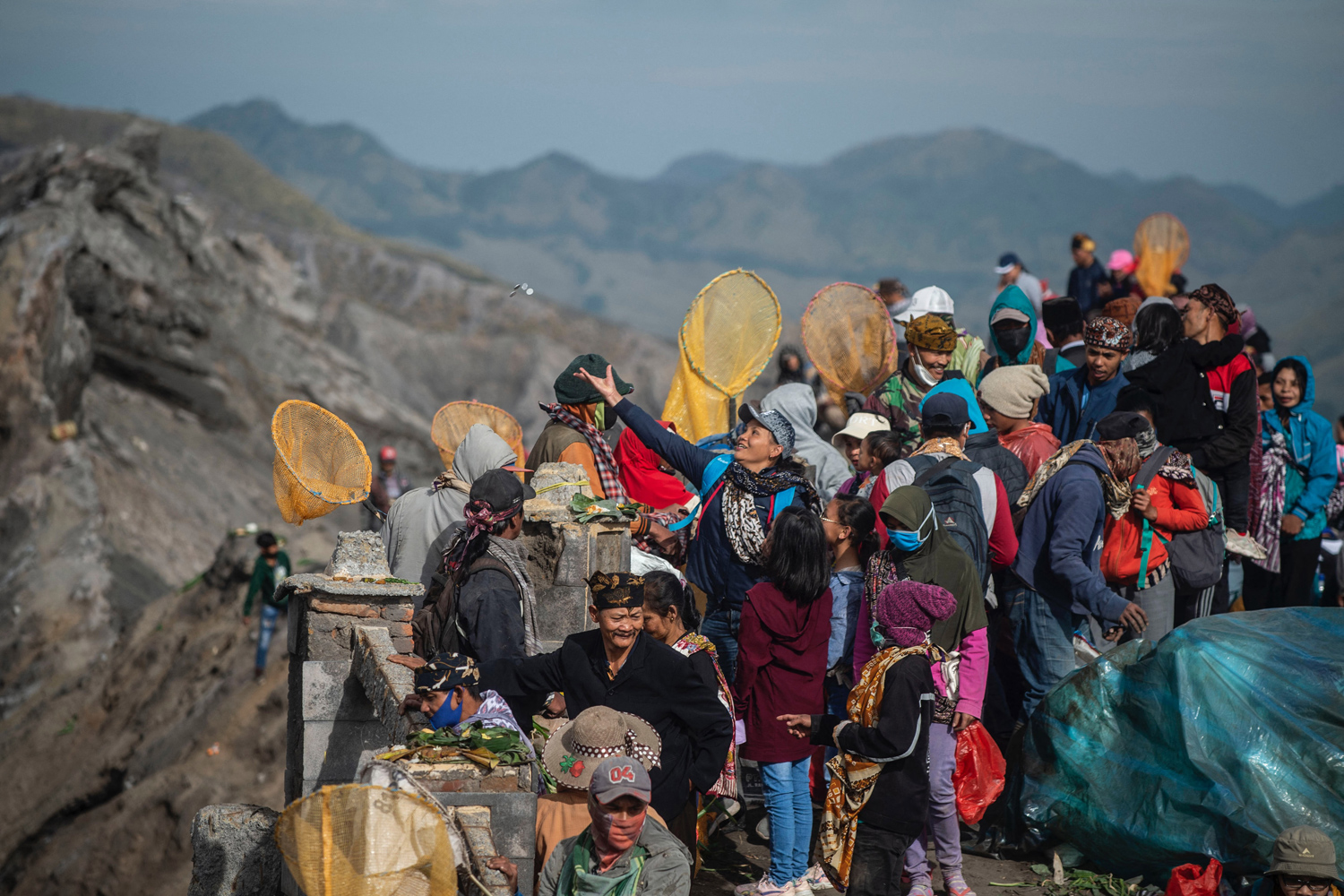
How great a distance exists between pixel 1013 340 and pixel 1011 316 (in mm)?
149

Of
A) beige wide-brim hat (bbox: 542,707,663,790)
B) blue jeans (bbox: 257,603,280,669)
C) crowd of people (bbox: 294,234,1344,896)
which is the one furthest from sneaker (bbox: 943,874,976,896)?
blue jeans (bbox: 257,603,280,669)

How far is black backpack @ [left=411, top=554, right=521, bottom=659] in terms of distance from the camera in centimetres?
470

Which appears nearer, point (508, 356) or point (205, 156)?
point (508, 356)

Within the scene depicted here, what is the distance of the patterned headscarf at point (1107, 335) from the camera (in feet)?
20.1

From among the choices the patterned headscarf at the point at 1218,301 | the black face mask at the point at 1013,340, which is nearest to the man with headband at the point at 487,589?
the black face mask at the point at 1013,340

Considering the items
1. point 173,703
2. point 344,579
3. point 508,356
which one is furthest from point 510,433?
point 508,356

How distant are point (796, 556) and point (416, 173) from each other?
20480 centimetres

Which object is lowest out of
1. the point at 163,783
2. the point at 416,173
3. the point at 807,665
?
the point at 163,783

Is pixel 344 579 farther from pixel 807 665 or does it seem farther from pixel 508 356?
pixel 508 356

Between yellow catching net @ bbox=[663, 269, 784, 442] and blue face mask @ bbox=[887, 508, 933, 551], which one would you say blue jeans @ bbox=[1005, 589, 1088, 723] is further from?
yellow catching net @ bbox=[663, 269, 784, 442]

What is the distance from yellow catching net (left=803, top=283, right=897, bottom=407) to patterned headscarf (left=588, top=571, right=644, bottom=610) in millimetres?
3761

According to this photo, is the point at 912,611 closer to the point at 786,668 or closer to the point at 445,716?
the point at 786,668

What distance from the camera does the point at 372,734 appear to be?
5543 mm

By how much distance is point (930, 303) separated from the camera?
7.70 meters
